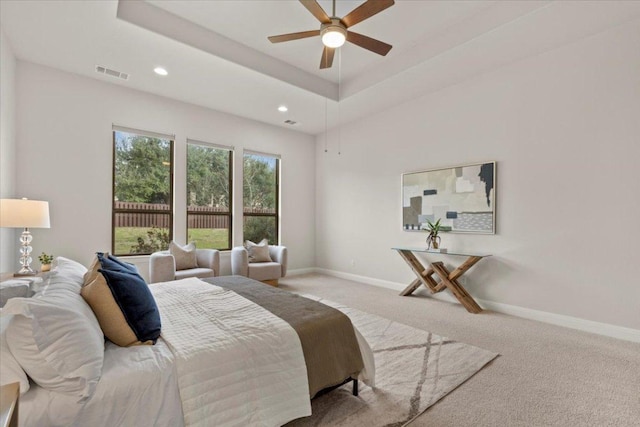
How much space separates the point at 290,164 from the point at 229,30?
3170 millimetres

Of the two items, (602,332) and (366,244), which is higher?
(366,244)

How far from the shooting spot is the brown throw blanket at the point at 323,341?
1.75m

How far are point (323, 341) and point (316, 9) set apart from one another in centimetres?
252

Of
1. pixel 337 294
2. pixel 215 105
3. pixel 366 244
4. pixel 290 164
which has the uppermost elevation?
pixel 215 105

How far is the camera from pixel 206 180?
5.40 meters

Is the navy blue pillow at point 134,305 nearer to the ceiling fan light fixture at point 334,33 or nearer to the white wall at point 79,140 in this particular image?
the ceiling fan light fixture at point 334,33

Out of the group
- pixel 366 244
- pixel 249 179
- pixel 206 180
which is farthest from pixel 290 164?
pixel 366 244

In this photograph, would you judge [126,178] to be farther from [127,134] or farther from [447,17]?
[447,17]

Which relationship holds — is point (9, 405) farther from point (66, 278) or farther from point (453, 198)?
point (453, 198)

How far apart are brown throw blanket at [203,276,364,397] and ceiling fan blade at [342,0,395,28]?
2.34 m

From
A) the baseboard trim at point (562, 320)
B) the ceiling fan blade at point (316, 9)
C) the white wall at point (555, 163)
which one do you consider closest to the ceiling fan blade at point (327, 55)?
the ceiling fan blade at point (316, 9)

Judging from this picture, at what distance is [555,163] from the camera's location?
11.4 feet

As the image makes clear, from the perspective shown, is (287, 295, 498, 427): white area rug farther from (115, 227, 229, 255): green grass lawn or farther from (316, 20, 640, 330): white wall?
(115, 227, 229, 255): green grass lawn

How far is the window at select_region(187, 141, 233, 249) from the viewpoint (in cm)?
523
